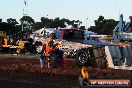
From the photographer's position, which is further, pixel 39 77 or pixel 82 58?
pixel 82 58

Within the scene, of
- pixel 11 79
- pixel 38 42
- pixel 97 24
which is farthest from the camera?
pixel 97 24

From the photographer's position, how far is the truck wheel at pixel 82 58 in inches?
836

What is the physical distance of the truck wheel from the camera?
21241mm

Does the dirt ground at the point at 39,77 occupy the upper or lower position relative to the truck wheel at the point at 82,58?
lower

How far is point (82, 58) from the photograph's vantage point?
70.6 feet

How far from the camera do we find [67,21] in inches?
4141

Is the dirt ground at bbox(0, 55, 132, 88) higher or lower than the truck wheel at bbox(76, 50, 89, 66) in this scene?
lower

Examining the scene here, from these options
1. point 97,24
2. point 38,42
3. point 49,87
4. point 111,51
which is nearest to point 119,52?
point 111,51

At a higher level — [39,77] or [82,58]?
[82,58]

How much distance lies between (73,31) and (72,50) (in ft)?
12.5

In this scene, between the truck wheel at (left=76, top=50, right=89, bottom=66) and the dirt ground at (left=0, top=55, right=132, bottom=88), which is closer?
the dirt ground at (left=0, top=55, right=132, bottom=88)

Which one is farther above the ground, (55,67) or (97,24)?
(97,24)

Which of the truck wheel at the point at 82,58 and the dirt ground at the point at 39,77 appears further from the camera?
the truck wheel at the point at 82,58

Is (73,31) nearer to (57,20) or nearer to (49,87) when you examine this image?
(49,87)
